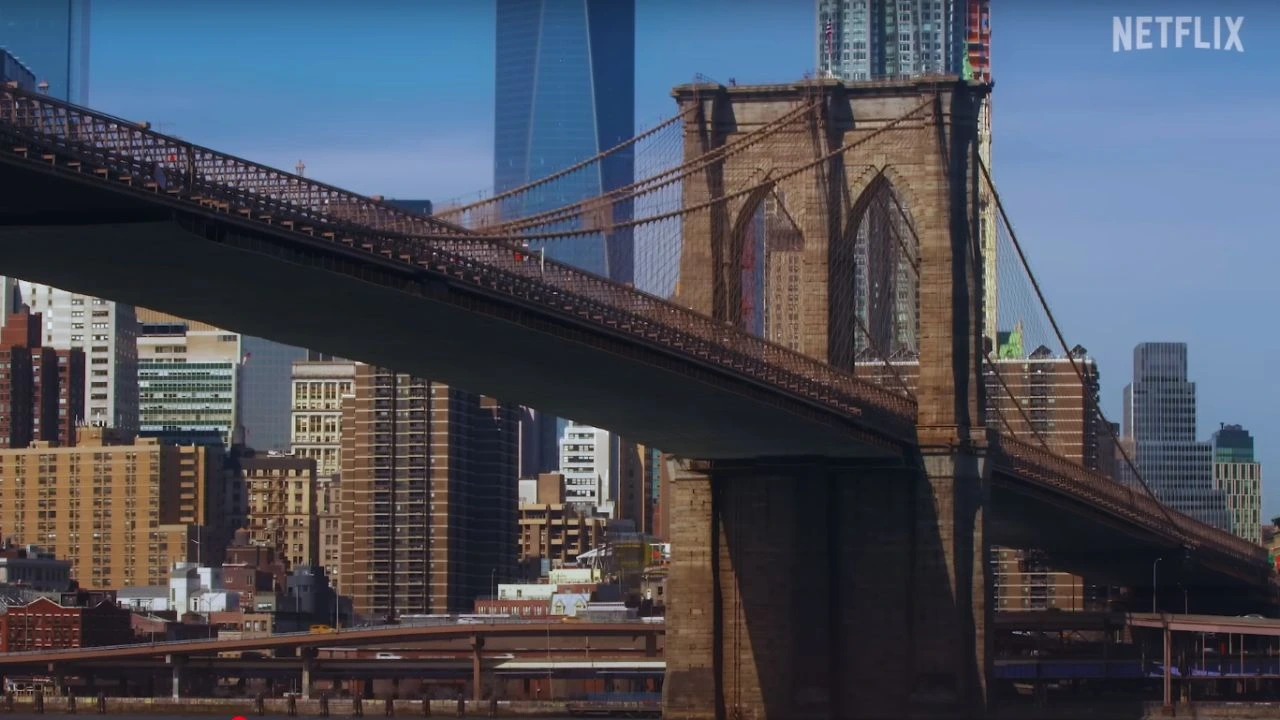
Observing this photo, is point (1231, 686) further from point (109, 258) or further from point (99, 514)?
point (99, 514)

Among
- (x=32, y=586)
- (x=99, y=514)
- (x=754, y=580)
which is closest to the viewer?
(x=754, y=580)

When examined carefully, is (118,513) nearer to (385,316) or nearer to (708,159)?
(708,159)

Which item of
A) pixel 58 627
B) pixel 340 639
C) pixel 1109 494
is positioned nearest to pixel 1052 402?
pixel 58 627

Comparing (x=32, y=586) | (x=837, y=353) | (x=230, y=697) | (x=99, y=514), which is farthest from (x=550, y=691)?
(x=99, y=514)

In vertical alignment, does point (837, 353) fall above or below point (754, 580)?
above

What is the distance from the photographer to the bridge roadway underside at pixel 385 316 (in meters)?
55.8

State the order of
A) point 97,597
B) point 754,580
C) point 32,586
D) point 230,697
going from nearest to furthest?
point 754,580 → point 230,697 → point 97,597 → point 32,586

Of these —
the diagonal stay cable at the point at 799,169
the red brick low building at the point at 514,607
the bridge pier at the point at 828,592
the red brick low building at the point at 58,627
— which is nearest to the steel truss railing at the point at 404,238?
the bridge pier at the point at 828,592

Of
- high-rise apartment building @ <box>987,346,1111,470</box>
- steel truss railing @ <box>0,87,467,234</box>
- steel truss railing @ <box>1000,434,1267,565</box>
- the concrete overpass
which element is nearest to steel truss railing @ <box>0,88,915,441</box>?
steel truss railing @ <box>0,87,467,234</box>

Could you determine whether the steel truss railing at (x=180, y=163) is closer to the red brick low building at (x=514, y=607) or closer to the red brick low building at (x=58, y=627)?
the red brick low building at (x=58, y=627)

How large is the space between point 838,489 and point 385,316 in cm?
2181

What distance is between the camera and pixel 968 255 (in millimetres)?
83062

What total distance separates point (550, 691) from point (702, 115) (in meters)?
38.1

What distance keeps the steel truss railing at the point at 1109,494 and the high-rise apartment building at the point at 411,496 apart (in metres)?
55.1
